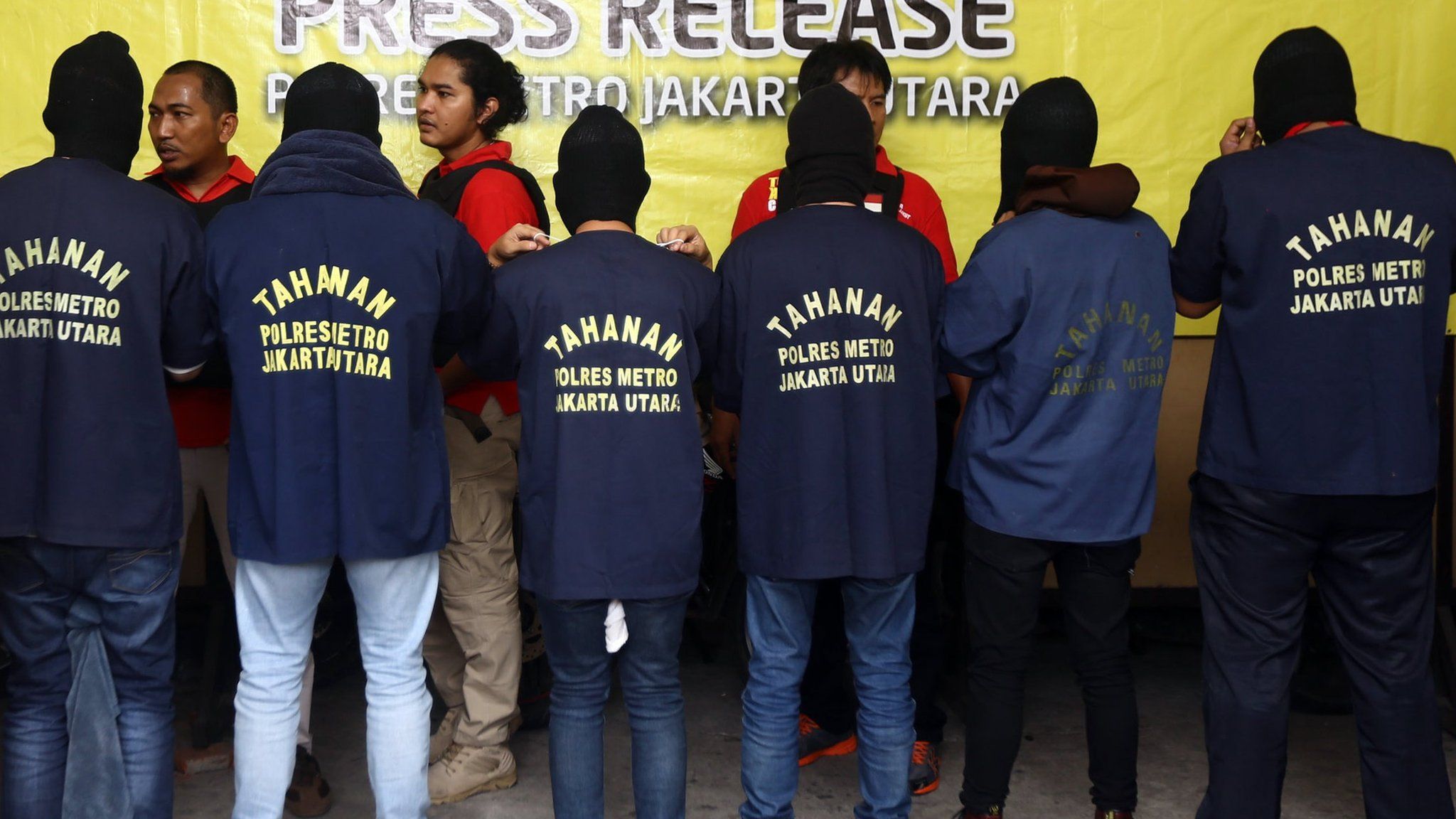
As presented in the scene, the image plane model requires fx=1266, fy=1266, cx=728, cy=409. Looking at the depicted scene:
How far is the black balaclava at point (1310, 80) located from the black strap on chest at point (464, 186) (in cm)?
165

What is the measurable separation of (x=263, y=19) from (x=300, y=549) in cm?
209

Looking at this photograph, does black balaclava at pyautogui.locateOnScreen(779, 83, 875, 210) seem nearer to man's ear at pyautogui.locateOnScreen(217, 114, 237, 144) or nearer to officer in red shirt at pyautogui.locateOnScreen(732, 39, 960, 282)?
officer in red shirt at pyautogui.locateOnScreen(732, 39, 960, 282)

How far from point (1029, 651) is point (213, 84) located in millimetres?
2472

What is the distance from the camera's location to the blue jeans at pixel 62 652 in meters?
2.37

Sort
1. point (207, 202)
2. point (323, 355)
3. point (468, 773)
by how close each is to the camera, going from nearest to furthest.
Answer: point (323, 355) → point (468, 773) → point (207, 202)

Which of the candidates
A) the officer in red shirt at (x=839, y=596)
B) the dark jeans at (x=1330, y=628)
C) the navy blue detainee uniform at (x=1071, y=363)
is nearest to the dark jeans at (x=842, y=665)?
the officer in red shirt at (x=839, y=596)

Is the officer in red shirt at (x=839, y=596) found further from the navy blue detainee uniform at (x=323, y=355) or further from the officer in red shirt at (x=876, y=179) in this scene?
the navy blue detainee uniform at (x=323, y=355)

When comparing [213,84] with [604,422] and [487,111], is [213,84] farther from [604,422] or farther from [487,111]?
[604,422]

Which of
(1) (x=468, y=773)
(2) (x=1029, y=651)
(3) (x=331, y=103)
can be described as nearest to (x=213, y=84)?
(3) (x=331, y=103)

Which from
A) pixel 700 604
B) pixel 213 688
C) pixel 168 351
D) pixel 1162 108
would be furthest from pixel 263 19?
pixel 1162 108

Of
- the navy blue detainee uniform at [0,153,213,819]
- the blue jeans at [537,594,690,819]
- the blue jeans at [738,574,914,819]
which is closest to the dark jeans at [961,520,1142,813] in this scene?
the blue jeans at [738,574,914,819]

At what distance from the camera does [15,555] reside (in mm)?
2361

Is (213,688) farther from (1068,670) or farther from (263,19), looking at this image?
(1068,670)

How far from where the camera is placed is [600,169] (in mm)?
2496
